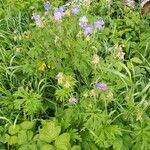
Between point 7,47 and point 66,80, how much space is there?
1198mm

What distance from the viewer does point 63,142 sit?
2473 millimetres

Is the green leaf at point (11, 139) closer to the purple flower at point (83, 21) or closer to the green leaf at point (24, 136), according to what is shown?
the green leaf at point (24, 136)

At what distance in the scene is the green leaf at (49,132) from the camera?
8.24ft

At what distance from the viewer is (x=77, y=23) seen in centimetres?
298

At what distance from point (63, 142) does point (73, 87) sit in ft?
1.38

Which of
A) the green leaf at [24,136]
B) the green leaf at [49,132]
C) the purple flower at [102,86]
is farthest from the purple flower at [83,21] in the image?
the green leaf at [24,136]

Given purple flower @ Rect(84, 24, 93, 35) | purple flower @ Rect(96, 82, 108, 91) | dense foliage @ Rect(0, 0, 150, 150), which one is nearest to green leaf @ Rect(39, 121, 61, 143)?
dense foliage @ Rect(0, 0, 150, 150)

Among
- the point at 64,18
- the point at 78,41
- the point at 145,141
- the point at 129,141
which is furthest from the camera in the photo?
the point at 64,18

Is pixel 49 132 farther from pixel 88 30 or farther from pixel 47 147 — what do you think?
pixel 88 30

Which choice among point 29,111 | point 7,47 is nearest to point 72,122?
point 29,111

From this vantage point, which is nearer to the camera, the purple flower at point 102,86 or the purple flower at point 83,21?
the purple flower at point 102,86

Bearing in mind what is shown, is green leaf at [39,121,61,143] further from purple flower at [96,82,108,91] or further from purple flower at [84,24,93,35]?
purple flower at [84,24,93,35]

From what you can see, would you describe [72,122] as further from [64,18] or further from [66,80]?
[64,18]

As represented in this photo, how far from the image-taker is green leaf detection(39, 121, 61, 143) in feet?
8.24
